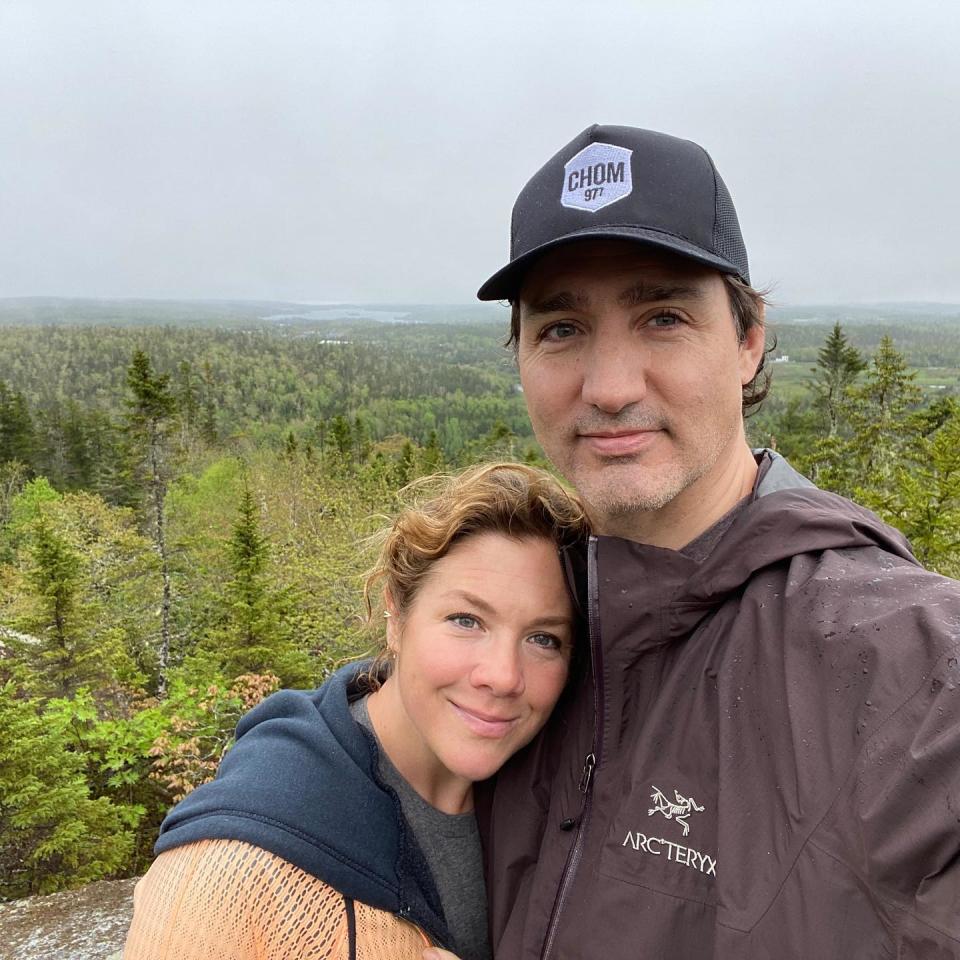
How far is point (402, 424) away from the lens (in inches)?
3671

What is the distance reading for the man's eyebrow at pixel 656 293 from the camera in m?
1.68

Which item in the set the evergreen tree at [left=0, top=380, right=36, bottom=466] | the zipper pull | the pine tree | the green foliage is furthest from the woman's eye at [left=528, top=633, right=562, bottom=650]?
the evergreen tree at [left=0, top=380, right=36, bottom=466]

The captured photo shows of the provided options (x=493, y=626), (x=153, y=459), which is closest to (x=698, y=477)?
(x=493, y=626)

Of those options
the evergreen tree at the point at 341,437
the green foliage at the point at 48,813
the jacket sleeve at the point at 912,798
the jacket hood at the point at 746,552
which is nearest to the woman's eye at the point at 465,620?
the jacket hood at the point at 746,552

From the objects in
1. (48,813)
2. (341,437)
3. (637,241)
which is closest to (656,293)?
(637,241)

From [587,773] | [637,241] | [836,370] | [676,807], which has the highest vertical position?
[637,241]

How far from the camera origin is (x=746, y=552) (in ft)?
4.78

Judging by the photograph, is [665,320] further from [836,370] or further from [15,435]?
[15,435]

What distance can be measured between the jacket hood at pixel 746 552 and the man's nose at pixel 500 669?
1.33 feet

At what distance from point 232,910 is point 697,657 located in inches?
47.7

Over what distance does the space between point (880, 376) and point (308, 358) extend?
11393 cm

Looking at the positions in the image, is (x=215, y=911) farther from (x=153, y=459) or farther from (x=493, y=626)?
(x=153, y=459)

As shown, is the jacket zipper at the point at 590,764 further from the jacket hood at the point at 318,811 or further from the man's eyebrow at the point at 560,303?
the man's eyebrow at the point at 560,303

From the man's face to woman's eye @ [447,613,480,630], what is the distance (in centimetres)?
52
